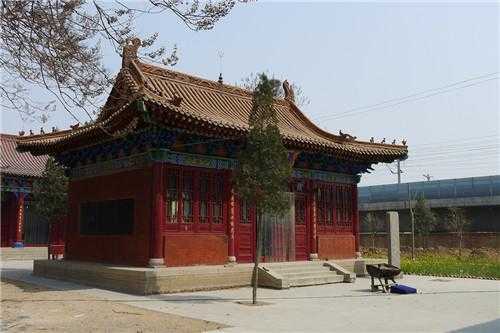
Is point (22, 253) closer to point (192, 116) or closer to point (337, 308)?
point (192, 116)

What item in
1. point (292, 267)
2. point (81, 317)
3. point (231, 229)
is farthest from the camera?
point (292, 267)

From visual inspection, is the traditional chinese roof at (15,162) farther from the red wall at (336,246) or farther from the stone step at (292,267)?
the stone step at (292,267)

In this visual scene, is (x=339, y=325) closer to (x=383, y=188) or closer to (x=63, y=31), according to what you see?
(x=63, y=31)

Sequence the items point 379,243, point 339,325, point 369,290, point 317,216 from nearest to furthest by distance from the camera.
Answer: point 339,325 < point 369,290 < point 317,216 < point 379,243

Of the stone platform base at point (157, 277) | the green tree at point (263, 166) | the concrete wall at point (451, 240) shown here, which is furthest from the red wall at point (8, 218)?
the concrete wall at point (451, 240)

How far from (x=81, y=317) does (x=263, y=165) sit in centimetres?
423

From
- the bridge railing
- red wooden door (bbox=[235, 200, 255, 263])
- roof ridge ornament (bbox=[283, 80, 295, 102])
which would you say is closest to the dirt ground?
red wooden door (bbox=[235, 200, 255, 263])

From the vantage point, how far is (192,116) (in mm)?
12023

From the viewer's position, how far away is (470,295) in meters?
12.6

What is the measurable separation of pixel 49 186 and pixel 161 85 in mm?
10467

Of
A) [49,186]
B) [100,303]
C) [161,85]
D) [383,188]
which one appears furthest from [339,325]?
[383,188]

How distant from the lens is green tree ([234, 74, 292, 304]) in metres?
10.5

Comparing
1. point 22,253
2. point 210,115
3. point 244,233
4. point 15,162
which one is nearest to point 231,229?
point 244,233

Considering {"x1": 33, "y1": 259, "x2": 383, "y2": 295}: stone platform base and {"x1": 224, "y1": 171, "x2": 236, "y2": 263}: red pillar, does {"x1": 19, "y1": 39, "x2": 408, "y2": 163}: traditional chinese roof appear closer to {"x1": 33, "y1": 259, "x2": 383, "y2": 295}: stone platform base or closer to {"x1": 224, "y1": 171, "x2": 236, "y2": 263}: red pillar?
{"x1": 224, "y1": 171, "x2": 236, "y2": 263}: red pillar
